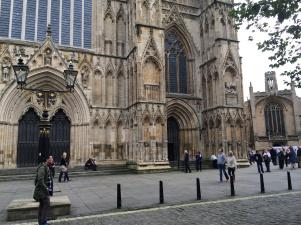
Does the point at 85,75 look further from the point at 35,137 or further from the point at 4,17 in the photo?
the point at 4,17

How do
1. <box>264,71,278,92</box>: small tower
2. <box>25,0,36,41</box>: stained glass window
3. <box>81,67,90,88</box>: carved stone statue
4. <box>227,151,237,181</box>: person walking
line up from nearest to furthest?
1. <box>227,151,237,181</box>: person walking
2. <box>25,0,36,41</box>: stained glass window
3. <box>81,67,90,88</box>: carved stone statue
4. <box>264,71,278,92</box>: small tower

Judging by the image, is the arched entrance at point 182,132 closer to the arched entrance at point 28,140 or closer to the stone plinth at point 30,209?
the arched entrance at point 28,140

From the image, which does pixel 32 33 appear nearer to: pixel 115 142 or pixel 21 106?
pixel 21 106

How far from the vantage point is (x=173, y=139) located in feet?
83.7

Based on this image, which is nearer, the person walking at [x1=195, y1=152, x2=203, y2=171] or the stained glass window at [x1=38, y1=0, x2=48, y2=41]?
the person walking at [x1=195, y1=152, x2=203, y2=171]

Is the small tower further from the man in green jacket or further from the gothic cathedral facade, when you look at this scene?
the man in green jacket

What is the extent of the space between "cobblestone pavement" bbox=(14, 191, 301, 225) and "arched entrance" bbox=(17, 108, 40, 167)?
14.6 meters

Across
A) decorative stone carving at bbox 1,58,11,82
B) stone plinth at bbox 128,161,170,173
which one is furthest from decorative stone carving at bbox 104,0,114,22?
stone plinth at bbox 128,161,170,173

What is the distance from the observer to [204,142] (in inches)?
998

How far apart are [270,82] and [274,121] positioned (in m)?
8.50

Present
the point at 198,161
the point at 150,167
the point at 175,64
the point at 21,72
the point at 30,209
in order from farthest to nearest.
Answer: the point at 175,64
the point at 198,161
the point at 150,167
the point at 21,72
the point at 30,209

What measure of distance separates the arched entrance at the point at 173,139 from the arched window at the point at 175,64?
2886 millimetres

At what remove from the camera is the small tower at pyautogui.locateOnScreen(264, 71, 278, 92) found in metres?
53.0

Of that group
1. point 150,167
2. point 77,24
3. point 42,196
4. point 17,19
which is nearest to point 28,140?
point 150,167
